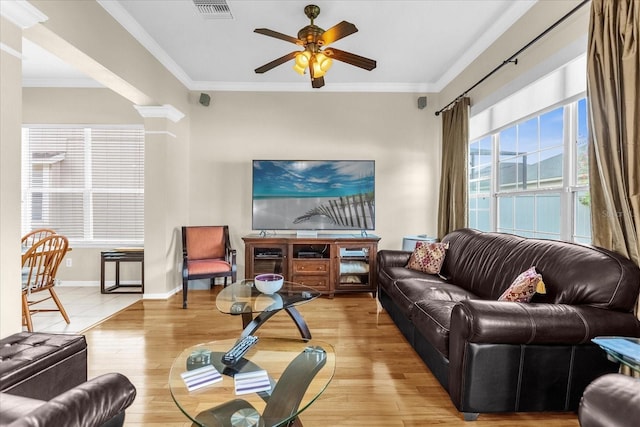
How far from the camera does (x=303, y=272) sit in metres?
4.17

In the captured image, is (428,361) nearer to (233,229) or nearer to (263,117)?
(233,229)

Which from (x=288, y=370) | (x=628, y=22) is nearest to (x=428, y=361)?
(x=288, y=370)

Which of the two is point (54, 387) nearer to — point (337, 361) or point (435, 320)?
point (337, 361)

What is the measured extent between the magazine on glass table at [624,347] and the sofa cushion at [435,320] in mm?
705

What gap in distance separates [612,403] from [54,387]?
224 centimetres

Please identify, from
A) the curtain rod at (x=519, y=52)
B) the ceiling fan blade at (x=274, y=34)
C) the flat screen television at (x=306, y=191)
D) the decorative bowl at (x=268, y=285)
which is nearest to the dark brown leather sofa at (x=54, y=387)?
the decorative bowl at (x=268, y=285)

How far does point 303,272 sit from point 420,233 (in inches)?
71.6

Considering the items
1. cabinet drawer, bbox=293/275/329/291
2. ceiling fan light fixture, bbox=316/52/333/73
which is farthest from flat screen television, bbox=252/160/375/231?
ceiling fan light fixture, bbox=316/52/333/73

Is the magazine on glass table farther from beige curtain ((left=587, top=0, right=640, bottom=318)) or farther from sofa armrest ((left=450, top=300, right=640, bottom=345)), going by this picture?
beige curtain ((left=587, top=0, right=640, bottom=318))

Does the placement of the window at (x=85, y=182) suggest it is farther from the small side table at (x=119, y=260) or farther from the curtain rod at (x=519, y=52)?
the curtain rod at (x=519, y=52)

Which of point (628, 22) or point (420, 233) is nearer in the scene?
point (628, 22)

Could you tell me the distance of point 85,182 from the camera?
4.68m

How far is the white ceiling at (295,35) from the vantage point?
2.91 metres

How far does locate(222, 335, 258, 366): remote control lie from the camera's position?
1602mm
